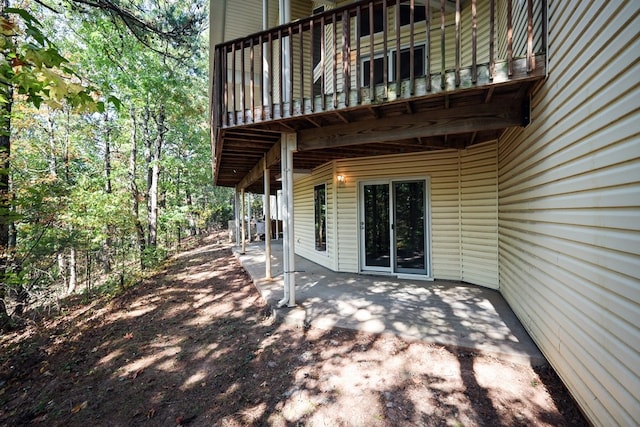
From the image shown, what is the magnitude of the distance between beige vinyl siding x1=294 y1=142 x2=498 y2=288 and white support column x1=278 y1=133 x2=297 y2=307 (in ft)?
7.27

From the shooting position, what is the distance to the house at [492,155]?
163cm

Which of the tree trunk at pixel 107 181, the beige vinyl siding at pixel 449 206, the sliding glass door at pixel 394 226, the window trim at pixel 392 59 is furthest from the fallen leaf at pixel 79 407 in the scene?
the tree trunk at pixel 107 181

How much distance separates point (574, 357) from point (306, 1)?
8818 mm

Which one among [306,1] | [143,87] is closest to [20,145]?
[143,87]

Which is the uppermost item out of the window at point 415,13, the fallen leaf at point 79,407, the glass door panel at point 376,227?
the window at point 415,13

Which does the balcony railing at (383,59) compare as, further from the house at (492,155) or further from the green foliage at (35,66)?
the green foliage at (35,66)

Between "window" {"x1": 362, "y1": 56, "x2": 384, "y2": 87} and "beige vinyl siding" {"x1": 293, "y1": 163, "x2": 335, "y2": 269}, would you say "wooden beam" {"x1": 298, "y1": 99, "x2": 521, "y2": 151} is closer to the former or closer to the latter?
"beige vinyl siding" {"x1": 293, "y1": 163, "x2": 335, "y2": 269}

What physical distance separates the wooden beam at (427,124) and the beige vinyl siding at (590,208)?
0.30 metres

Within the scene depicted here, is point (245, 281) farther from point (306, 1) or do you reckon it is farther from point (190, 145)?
point (190, 145)

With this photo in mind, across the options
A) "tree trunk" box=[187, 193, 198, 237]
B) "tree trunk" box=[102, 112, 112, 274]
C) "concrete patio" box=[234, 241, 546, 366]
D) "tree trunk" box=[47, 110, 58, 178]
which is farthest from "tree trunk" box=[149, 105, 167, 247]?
"concrete patio" box=[234, 241, 546, 366]

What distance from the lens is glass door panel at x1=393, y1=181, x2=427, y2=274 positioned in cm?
549

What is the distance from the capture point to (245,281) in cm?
629

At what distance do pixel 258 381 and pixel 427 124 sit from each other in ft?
10.6

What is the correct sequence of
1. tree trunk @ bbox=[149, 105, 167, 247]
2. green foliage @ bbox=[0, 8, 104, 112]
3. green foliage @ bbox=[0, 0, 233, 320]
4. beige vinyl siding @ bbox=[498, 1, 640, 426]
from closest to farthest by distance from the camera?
beige vinyl siding @ bbox=[498, 1, 640, 426] < green foliage @ bbox=[0, 8, 104, 112] < green foliage @ bbox=[0, 0, 233, 320] < tree trunk @ bbox=[149, 105, 167, 247]
